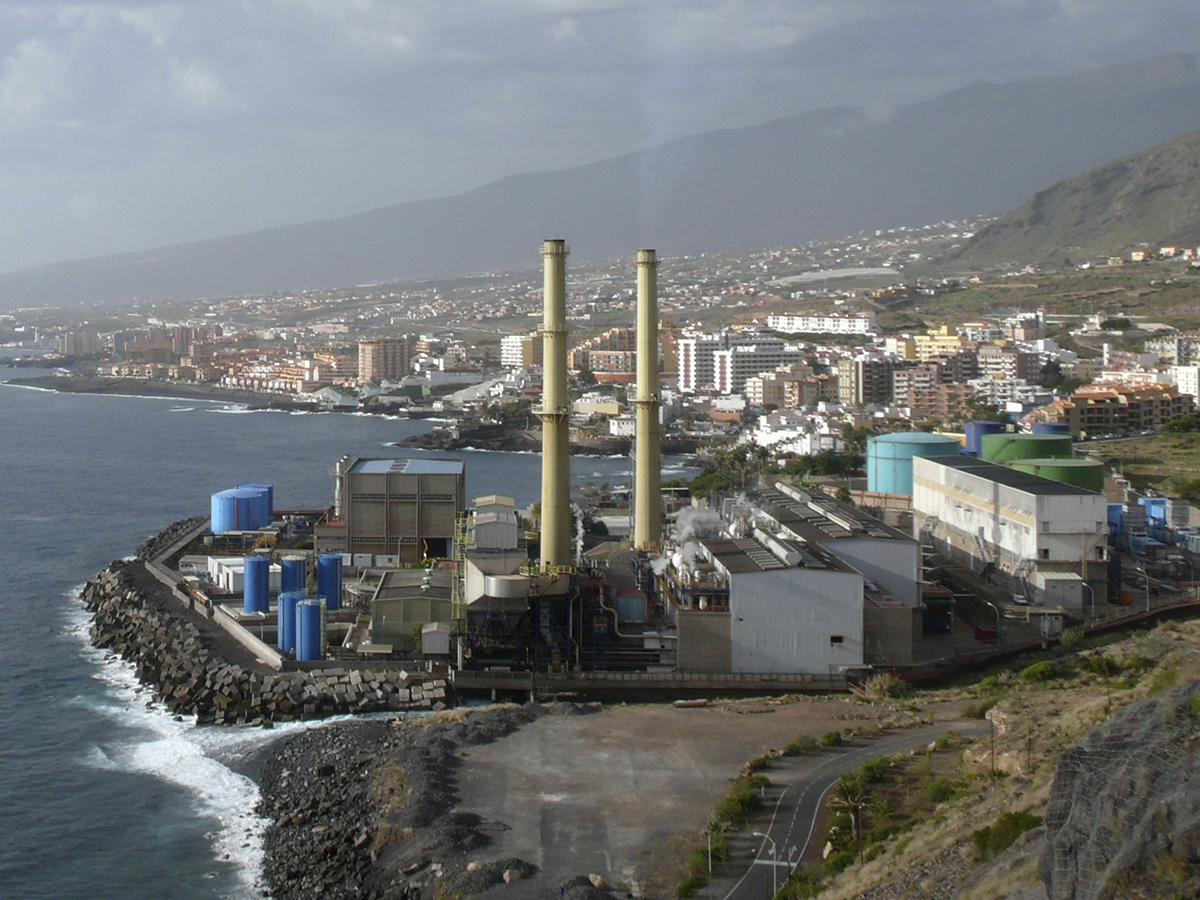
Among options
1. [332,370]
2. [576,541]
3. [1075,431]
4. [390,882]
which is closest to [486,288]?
[332,370]

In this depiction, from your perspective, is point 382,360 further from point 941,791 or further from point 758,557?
point 941,791

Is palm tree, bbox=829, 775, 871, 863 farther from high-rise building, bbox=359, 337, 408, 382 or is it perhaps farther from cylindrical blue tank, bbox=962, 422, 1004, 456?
high-rise building, bbox=359, 337, 408, 382

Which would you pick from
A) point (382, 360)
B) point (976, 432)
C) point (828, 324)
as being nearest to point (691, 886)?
point (976, 432)

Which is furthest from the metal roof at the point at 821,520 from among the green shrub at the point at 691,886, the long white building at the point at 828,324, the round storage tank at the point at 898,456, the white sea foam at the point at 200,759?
the long white building at the point at 828,324

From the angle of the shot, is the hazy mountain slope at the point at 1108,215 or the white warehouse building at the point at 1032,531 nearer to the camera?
the white warehouse building at the point at 1032,531

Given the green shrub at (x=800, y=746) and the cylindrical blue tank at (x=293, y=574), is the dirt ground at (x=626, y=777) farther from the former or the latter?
the cylindrical blue tank at (x=293, y=574)
